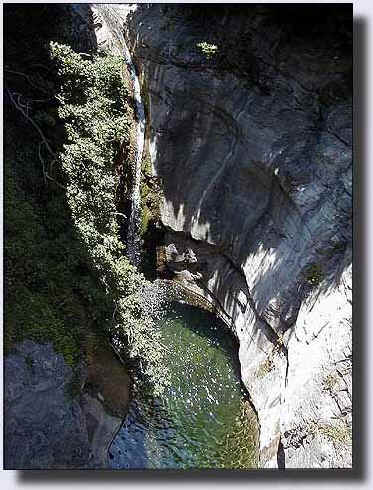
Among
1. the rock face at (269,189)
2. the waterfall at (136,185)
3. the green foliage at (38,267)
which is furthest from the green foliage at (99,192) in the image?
the rock face at (269,189)

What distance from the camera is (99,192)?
26.4 ft

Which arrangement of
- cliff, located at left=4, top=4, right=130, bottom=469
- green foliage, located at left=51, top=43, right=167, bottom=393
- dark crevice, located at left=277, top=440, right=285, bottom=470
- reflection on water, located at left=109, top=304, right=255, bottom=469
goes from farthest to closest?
green foliage, located at left=51, top=43, right=167, bottom=393, reflection on water, located at left=109, top=304, right=255, bottom=469, dark crevice, located at left=277, top=440, right=285, bottom=470, cliff, located at left=4, top=4, right=130, bottom=469

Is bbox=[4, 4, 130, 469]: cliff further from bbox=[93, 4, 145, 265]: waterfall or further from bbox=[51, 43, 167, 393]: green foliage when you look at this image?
bbox=[93, 4, 145, 265]: waterfall

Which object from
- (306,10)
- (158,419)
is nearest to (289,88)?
(306,10)

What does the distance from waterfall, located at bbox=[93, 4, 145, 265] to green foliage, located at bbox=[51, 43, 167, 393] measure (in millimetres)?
985

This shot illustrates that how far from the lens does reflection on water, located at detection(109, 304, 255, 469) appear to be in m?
7.15

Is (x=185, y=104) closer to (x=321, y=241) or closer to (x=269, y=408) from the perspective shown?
(x=321, y=241)

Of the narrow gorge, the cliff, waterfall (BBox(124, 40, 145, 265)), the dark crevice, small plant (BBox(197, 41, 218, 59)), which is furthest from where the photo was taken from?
waterfall (BBox(124, 40, 145, 265))

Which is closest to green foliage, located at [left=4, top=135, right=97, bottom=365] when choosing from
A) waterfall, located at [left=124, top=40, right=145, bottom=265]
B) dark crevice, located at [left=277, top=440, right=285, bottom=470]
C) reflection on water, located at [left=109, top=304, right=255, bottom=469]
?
reflection on water, located at [left=109, top=304, right=255, bottom=469]

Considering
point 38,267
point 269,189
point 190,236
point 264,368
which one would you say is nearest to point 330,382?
point 264,368

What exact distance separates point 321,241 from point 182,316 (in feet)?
A: 12.3

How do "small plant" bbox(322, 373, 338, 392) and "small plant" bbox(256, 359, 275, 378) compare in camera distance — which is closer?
"small plant" bbox(322, 373, 338, 392)

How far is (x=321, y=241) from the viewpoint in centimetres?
726

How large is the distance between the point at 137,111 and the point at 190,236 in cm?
256
